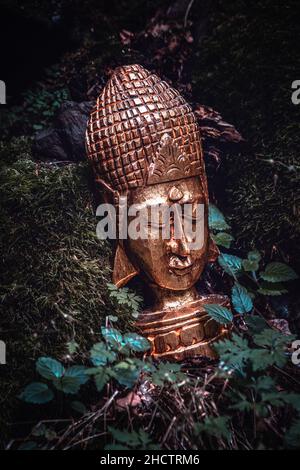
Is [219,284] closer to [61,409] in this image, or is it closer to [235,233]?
[235,233]

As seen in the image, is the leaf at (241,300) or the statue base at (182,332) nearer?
the statue base at (182,332)

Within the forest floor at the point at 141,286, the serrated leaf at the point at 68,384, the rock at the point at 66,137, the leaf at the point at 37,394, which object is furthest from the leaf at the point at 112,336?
the rock at the point at 66,137

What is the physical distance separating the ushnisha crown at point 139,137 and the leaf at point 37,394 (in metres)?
1.07

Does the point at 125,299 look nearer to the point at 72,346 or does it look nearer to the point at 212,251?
the point at 72,346

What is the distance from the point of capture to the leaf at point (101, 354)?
1.69 metres

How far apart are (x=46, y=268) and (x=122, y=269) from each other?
0.41m

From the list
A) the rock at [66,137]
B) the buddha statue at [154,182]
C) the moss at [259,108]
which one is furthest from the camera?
the rock at [66,137]

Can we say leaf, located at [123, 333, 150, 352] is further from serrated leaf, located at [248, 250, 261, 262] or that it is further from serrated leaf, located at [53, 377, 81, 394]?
serrated leaf, located at [248, 250, 261, 262]

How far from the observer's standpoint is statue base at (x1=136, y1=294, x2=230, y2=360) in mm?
2033

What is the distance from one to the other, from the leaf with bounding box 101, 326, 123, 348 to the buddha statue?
0.56 ft

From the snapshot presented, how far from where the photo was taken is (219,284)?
2.52 metres

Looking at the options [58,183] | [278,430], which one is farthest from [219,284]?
[58,183]

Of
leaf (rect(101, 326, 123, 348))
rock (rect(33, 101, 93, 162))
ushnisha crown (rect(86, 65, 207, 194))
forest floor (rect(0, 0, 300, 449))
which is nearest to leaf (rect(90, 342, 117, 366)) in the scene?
forest floor (rect(0, 0, 300, 449))

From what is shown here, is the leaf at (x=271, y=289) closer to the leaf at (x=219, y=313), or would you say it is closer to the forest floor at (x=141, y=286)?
the forest floor at (x=141, y=286)
